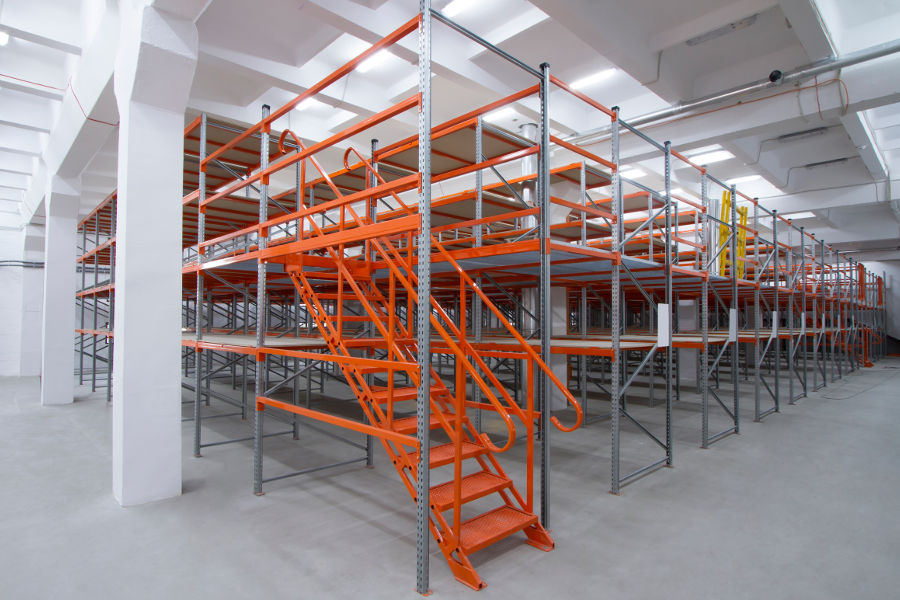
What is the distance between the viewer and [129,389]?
433cm

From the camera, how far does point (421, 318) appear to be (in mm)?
3004

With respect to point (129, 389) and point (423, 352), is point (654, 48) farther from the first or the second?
point (129, 389)

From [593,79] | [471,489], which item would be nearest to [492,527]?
[471,489]

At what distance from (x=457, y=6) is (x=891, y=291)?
25966 mm

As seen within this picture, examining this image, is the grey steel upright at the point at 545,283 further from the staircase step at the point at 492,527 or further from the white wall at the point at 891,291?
the white wall at the point at 891,291

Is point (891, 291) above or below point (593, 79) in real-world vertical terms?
below

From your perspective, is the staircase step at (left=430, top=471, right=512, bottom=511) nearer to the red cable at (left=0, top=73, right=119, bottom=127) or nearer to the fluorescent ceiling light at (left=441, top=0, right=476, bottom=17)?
the fluorescent ceiling light at (left=441, top=0, right=476, bottom=17)

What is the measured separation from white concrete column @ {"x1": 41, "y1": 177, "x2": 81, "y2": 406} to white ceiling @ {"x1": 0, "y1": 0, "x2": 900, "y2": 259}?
3.45 feet

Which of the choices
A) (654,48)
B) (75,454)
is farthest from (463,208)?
(75,454)

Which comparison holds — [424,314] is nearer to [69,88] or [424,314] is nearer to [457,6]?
[457,6]

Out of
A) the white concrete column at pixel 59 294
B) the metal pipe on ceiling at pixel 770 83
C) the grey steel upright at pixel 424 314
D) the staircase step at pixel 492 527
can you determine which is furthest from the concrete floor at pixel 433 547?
the metal pipe on ceiling at pixel 770 83

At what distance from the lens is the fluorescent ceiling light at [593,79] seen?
790cm

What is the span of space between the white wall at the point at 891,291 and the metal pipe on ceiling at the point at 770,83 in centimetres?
2156

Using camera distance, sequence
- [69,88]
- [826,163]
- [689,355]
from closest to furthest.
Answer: [69,88]
[689,355]
[826,163]
